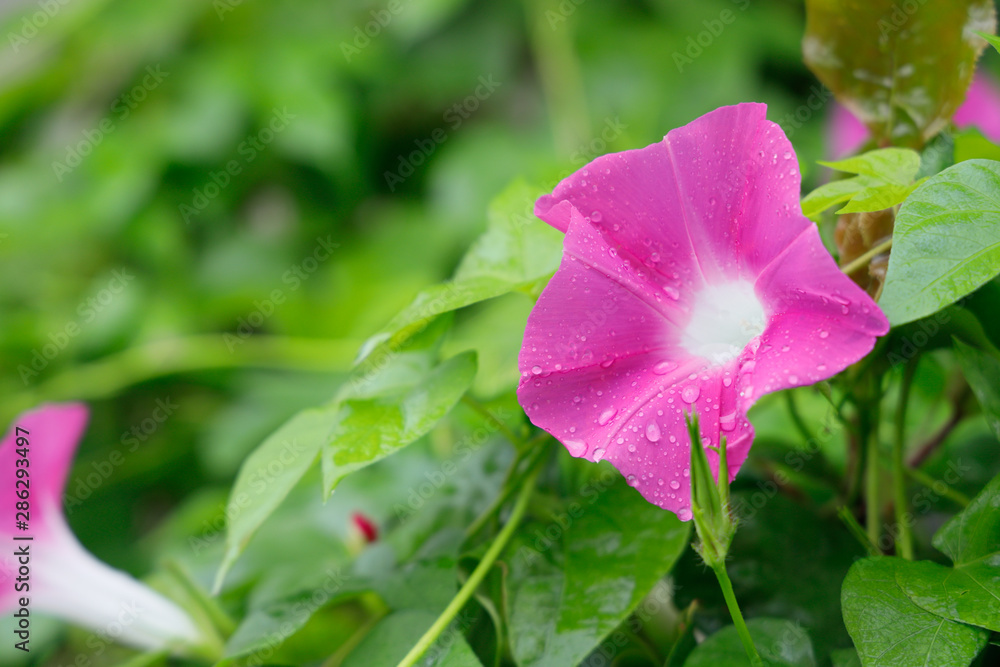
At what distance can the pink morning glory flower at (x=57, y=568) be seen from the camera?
0.53 m

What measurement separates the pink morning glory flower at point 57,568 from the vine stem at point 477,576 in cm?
22

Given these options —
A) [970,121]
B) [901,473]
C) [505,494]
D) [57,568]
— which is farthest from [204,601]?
[970,121]

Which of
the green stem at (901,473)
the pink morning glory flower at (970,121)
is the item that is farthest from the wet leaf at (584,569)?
the pink morning glory flower at (970,121)

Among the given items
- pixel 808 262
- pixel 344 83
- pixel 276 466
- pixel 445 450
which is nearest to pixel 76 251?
pixel 344 83

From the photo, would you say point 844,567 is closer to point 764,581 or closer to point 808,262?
point 764,581

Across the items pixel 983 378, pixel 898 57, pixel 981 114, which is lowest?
pixel 981 114

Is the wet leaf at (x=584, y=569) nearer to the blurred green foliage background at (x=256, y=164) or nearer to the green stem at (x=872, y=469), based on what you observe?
the green stem at (x=872, y=469)

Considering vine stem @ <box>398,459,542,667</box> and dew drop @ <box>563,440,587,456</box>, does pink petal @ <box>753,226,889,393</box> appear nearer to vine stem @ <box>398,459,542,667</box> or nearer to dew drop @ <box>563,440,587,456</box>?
dew drop @ <box>563,440,587,456</box>

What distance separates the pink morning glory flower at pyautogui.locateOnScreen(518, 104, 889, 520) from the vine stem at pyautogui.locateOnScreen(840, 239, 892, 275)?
62 mm

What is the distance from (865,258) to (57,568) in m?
0.57

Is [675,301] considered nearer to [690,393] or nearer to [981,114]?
[690,393]

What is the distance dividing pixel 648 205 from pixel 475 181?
1137mm

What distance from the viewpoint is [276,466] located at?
424 millimetres

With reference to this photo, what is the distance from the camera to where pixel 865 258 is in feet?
1.21
